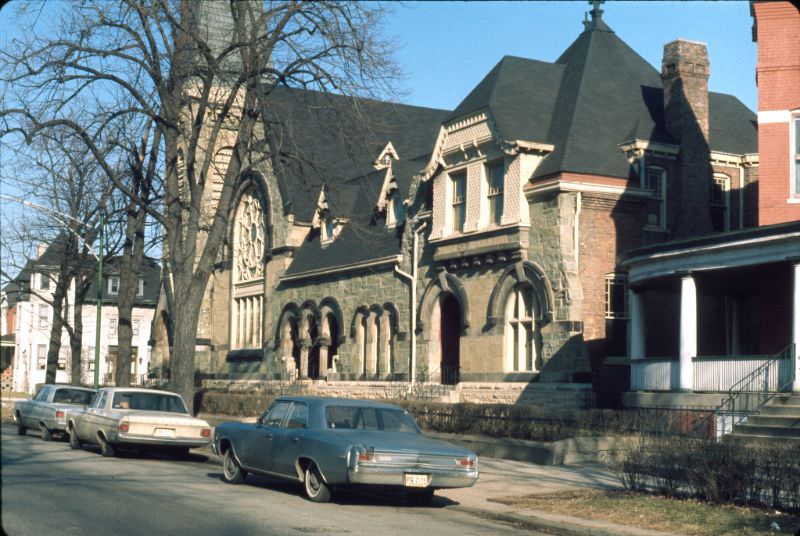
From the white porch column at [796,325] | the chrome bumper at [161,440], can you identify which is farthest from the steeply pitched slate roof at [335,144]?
the white porch column at [796,325]

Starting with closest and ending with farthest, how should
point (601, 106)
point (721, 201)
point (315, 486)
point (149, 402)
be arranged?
point (315, 486) < point (149, 402) < point (601, 106) < point (721, 201)

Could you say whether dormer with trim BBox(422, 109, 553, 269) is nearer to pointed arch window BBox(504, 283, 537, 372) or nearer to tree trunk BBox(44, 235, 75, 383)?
pointed arch window BBox(504, 283, 537, 372)

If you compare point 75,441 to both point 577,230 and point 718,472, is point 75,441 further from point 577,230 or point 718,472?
point 577,230

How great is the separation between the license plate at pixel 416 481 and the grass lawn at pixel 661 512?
1.61 meters

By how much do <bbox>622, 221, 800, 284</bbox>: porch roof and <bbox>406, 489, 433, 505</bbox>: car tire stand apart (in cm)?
1061

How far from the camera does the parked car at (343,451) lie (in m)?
13.9

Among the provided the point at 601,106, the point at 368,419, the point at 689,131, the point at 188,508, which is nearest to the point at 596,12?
the point at 601,106

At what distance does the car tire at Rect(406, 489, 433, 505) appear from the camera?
50.4 feet

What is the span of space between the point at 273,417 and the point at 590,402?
14.2 m

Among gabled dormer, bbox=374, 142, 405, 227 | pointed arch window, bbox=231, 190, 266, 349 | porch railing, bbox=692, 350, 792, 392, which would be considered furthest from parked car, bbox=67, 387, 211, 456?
pointed arch window, bbox=231, 190, 266, 349

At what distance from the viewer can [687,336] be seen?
2464 cm

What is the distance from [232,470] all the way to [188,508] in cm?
375

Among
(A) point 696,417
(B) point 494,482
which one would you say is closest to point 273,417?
(B) point 494,482

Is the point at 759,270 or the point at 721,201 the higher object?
the point at 721,201
